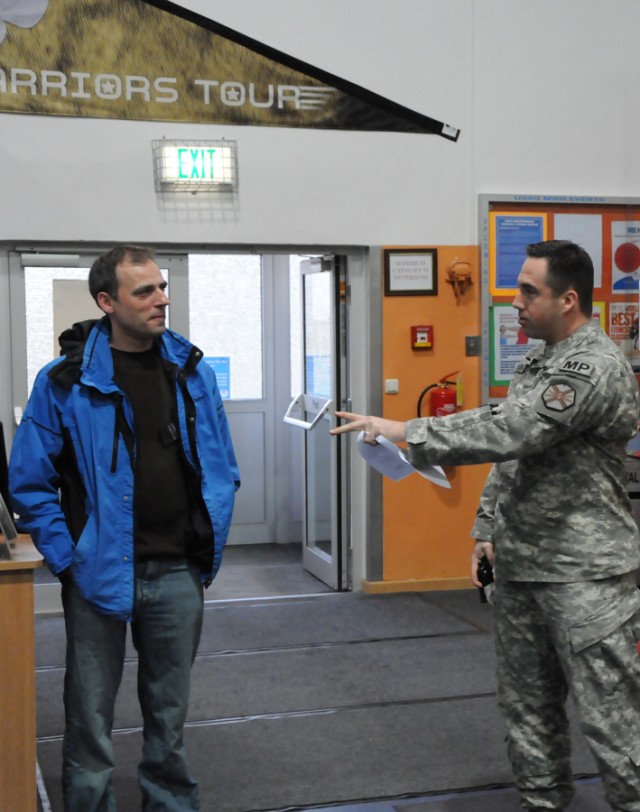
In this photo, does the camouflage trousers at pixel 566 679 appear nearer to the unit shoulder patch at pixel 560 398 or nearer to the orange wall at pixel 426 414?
the unit shoulder patch at pixel 560 398

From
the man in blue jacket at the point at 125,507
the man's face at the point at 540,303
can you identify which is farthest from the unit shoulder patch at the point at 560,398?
the man in blue jacket at the point at 125,507

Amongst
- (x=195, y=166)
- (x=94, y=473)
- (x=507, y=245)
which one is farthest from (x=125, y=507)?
(x=507, y=245)

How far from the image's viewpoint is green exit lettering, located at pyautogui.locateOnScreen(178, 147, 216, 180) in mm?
5246

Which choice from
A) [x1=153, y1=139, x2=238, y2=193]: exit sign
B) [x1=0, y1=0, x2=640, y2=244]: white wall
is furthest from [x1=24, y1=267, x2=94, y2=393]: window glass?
[x1=153, y1=139, x2=238, y2=193]: exit sign

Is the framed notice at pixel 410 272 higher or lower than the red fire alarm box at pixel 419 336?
Result: higher

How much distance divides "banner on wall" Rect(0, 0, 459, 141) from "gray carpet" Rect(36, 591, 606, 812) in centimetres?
253

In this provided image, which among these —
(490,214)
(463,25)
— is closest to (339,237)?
(490,214)

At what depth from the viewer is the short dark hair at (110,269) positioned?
2664 millimetres

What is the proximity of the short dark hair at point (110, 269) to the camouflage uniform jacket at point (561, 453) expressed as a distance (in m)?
0.83

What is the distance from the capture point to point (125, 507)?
8.43 ft

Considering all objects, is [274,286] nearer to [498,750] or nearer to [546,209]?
[546,209]

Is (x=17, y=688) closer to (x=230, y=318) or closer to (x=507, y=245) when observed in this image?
(x=507, y=245)

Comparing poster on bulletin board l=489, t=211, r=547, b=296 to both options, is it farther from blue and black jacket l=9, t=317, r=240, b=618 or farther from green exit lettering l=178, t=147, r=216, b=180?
blue and black jacket l=9, t=317, r=240, b=618

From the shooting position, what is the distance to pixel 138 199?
524 centimetres
